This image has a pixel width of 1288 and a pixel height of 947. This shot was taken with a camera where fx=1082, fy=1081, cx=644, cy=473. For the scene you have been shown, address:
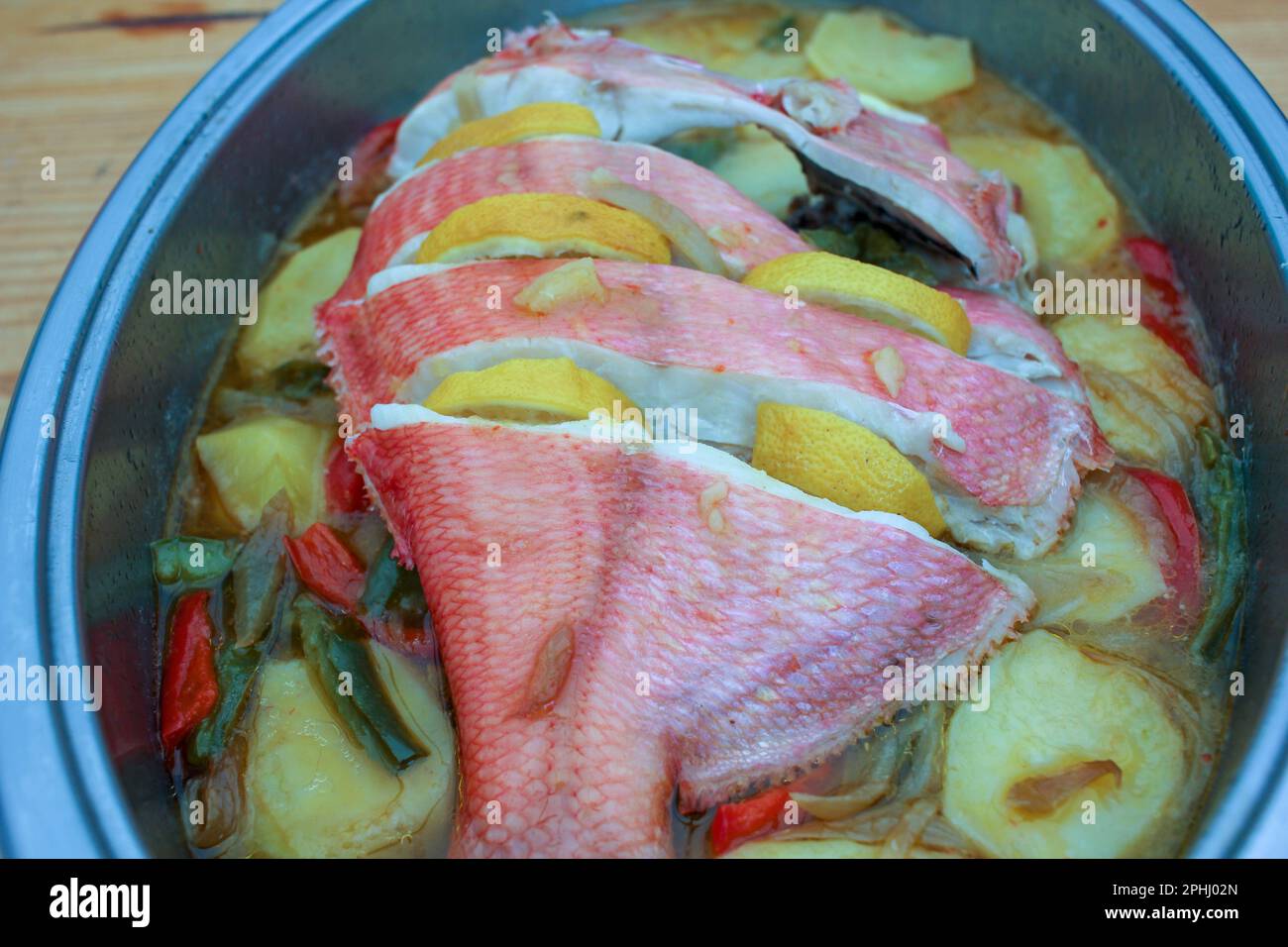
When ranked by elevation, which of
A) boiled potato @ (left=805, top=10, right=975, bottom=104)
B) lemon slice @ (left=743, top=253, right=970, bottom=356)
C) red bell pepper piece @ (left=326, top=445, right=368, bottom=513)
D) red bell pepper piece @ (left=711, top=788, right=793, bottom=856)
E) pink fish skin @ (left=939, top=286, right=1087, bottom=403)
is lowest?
red bell pepper piece @ (left=711, top=788, right=793, bottom=856)

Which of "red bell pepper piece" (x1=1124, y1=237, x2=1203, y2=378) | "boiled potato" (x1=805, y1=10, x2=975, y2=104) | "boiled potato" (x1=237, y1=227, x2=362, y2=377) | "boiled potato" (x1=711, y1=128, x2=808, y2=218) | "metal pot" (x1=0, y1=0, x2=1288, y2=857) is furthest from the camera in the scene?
"boiled potato" (x1=805, y1=10, x2=975, y2=104)

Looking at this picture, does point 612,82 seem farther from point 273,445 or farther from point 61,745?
point 61,745

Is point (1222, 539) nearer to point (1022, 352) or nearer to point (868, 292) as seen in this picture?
point (1022, 352)

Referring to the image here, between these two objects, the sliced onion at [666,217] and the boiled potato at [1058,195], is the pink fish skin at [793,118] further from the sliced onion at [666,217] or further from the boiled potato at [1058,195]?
the sliced onion at [666,217]

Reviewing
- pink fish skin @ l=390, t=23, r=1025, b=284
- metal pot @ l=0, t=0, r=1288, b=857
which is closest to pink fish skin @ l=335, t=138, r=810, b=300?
pink fish skin @ l=390, t=23, r=1025, b=284

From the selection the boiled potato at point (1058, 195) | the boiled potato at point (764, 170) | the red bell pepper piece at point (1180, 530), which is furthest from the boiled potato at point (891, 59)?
the red bell pepper piece at point (1180, 530)

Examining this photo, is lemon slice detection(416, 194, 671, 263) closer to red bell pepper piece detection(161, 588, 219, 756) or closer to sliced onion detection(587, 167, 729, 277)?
sliced onion detection(587, 167, 729, 277)
